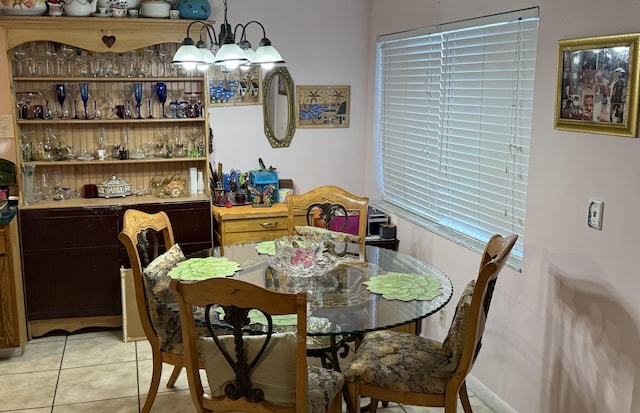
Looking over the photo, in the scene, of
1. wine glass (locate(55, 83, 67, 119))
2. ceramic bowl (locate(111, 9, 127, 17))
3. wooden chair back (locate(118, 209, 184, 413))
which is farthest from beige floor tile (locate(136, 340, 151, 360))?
ceramic bowl (locate(111, 9, 127, 17))

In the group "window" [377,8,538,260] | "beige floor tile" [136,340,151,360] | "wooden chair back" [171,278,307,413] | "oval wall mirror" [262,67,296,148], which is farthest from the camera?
"oval wall mirror" [262,67,296,148]

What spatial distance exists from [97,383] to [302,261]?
1.54m

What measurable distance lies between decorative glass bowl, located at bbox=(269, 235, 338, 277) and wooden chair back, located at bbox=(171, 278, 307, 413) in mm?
558

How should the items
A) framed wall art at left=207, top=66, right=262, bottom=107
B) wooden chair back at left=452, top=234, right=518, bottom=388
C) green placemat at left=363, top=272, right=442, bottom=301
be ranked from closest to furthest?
wooden chair back at left=452, top=234, right=518, bottom=388
green placemat at left=363, top=272, right=442, bottom=301
framed wall art at left=207, top=66, right=262, bottom=107

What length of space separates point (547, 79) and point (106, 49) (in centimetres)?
266

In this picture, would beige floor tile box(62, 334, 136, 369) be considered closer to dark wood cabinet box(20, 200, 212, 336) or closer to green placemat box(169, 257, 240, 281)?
dark wood cabinet box(20, 200, 212, 336)

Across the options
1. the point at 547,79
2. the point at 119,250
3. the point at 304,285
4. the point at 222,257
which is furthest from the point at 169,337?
the point at 547,79

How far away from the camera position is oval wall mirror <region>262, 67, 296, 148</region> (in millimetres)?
4637

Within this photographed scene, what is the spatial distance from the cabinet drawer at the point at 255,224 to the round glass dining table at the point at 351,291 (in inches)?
31.7

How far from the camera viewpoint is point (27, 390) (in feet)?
11.6

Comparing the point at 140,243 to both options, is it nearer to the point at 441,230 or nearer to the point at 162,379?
the point at 162,379

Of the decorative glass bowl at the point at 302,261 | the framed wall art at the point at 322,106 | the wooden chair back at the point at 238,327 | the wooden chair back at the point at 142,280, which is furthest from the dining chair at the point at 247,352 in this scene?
the framed wall art at the point at 322,106

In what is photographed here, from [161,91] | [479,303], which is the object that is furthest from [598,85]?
[161,91]

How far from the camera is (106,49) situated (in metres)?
4.07
